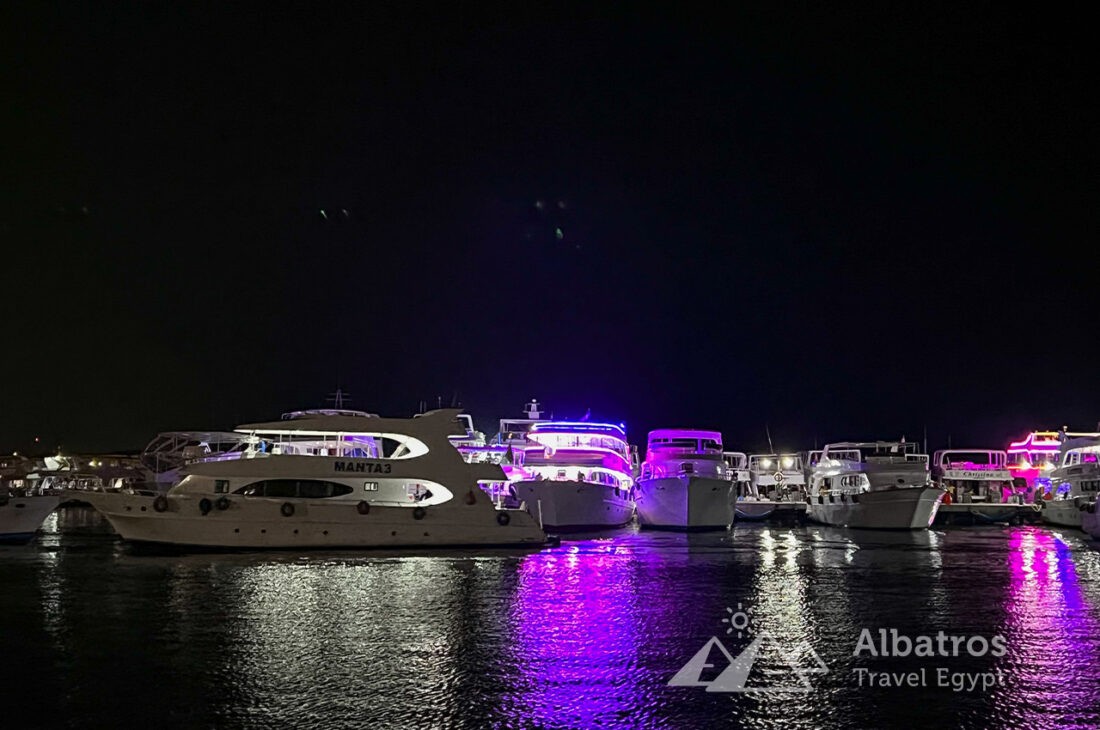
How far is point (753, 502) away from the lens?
64.3 meters

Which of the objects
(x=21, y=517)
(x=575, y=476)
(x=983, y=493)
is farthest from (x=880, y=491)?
(x=21, y=517)

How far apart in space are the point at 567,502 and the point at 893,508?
2019 centimetres

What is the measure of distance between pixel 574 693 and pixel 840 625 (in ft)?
23.5

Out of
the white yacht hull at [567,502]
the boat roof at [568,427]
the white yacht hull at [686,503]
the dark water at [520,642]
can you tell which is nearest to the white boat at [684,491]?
the white yacht hull at [686,503]

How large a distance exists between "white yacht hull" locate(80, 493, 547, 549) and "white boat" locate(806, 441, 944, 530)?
93.3 feet

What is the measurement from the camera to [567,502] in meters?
40.7

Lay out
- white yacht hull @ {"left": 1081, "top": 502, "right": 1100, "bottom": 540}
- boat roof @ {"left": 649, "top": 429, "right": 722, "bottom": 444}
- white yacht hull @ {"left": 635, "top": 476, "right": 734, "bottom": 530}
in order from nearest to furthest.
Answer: white yacht hull @ {"left": 1081, "top": 502, "right": 1100, "bottom": 540} → white yacht hull @ {"left": 635, "top": 476, "right": 734, "bottom": 530} → boat roof @ {"left": 649, "top": 429, "right": 722, "bottom": 444}

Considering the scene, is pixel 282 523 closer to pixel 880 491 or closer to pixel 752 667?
pixel 752 667

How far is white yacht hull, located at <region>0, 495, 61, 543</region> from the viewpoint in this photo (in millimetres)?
35281

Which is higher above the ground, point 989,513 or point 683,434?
point 683,434

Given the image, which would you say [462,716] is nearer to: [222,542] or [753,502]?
[222,542]

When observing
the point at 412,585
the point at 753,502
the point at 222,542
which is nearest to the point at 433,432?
the point at 222,542

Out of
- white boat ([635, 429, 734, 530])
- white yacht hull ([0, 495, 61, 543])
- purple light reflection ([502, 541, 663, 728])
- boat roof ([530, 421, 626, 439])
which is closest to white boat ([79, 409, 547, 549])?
purple light reflection ([502, 541, 663, 728])

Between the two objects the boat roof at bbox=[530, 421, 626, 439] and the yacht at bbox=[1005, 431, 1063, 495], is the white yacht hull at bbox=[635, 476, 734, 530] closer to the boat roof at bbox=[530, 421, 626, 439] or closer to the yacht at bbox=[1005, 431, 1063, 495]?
the boat roof at bbox=[530, 421, 626, 439]
